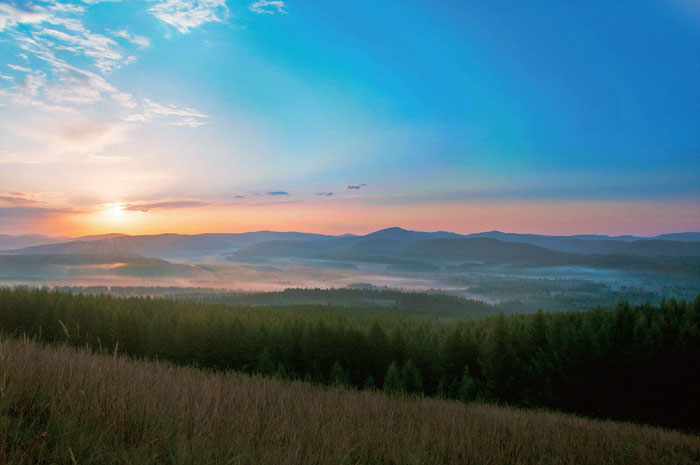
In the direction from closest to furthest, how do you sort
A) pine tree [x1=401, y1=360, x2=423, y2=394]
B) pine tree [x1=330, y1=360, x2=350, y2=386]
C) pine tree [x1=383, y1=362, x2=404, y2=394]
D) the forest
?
the forest < pine tree [x1=383, y1=362, x2=404, y2=394] < pine tree [x1=401, y1=360, x2=423, y2=394] < pine tree [x1=330, y1=360, x2=350, y2=386]

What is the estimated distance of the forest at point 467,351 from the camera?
22.4 metres

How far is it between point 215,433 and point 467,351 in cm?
2349

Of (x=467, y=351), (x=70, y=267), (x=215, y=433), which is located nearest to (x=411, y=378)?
(x=467, y=351)

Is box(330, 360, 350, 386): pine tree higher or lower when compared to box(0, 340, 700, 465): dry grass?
lower

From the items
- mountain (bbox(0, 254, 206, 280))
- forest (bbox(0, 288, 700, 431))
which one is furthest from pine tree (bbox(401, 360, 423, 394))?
mountain (bbox(0, 254, 206, 280))

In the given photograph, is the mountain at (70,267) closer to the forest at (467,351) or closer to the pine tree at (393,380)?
the forest at (467,351)

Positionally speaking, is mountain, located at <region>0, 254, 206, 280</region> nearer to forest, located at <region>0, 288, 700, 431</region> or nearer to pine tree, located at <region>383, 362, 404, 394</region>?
forest, located at <region>0, 288, 700, 431</region>

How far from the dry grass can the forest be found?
A: 1066 centimetres

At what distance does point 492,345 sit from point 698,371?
9.96 m

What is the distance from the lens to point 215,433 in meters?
6.90

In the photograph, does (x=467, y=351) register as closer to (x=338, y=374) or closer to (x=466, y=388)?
(x=466, y=388)

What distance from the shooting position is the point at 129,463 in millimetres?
5430

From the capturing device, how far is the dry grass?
5.82 m

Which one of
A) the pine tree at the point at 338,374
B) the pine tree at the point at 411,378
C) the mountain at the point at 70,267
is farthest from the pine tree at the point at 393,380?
the mountain at the point at 70,267
